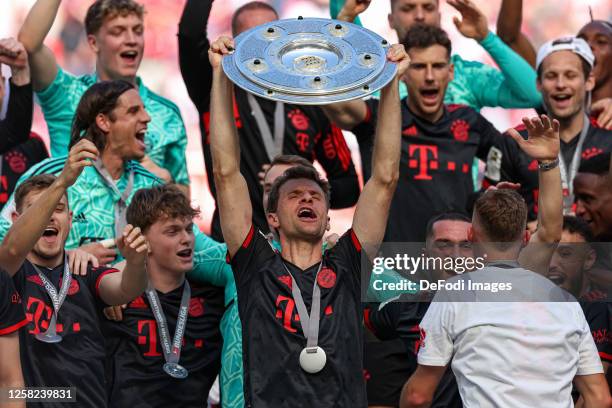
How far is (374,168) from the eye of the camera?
6.25 metres

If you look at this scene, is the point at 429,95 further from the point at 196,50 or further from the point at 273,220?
the point at 273,220

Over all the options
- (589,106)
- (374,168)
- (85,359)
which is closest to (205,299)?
(85,359)

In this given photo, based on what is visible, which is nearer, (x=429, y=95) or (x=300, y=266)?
(x=300, y=266)

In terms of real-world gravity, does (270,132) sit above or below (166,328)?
above

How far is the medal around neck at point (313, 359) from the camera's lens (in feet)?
19.1

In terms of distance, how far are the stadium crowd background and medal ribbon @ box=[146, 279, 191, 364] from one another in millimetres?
3082

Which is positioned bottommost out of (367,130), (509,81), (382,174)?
(367,130)

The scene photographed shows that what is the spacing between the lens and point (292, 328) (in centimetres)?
596

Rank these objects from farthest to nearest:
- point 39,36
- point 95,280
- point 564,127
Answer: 1. point 564,127
2. point 39,36
3. point 95,280

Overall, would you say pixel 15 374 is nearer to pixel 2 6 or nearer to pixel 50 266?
pixel 50 266

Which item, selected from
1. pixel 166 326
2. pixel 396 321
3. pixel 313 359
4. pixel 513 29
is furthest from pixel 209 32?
pixel 313 359

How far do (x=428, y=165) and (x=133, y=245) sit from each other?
217 cm

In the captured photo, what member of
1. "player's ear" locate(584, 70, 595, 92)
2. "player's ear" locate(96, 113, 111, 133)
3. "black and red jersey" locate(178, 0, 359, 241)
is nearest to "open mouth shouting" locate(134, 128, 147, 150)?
"player's ear" locate(96, 113, 111, 133)

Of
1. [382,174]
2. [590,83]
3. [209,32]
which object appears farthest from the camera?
[209,32]
